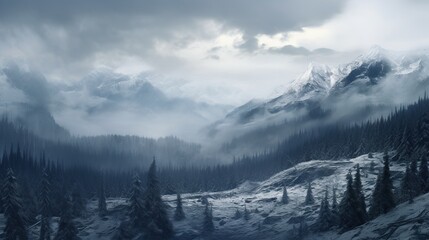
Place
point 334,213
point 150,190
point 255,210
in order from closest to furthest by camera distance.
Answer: point 334,213, point 150,190, point 255,210

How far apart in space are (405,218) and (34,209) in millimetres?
124561

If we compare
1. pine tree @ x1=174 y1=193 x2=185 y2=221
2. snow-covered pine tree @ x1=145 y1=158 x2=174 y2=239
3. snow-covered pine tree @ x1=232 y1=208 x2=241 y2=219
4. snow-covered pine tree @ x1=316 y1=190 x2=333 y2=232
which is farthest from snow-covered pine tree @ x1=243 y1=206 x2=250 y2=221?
snow-covered pine tree @ x1=316 y1=190 x2=333 y2=232

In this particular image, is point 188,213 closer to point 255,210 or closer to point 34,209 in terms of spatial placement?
point 255,210

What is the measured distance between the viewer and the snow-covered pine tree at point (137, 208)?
148000 mm

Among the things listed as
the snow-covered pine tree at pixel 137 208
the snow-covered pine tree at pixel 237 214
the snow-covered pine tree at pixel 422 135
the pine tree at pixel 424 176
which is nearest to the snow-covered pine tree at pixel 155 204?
the snow-covered pine tree at pixel 137 208

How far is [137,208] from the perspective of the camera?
149 meters

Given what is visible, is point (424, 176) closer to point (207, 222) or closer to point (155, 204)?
point (155, 204)

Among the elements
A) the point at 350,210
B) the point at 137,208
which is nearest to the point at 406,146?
the point at 350,210

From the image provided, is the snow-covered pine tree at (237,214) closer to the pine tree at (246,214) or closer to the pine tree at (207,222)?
the pine tree at (246,214)

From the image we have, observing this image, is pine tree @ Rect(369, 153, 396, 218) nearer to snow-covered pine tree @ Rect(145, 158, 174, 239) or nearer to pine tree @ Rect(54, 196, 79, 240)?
pine tree @ Rect(54, 196, 79, 240)

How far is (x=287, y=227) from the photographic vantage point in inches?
6161

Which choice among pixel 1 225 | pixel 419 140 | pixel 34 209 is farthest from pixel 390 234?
pixel 34 209

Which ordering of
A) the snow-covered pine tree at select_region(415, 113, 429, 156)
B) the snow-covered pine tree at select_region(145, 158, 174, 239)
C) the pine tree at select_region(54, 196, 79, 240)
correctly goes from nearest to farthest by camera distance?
the pine tree at select_region(54, 196, 79, 240) < the snow-covered pine tree at select_region(145, 158, 174, 239) < the snow-covered pine tree at select_region(415, 113, 429, 156)

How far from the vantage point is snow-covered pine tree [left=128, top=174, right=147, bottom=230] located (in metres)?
148
